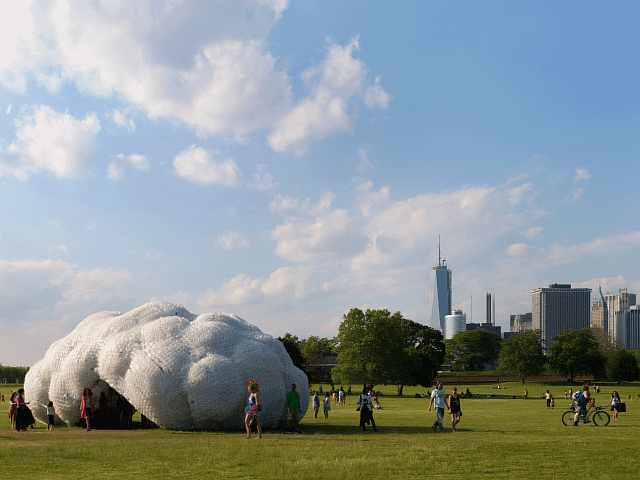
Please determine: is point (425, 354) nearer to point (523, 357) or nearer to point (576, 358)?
point (523, 357)

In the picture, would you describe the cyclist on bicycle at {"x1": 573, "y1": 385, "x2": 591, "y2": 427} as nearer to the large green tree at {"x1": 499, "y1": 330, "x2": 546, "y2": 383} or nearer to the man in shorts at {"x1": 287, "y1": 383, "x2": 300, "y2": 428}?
the man in shorts at {"x1": 287, "y1": 383, "x2": 300, "y2": 428}

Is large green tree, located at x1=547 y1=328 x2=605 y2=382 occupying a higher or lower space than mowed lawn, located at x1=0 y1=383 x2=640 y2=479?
lower

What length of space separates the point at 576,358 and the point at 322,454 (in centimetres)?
9187

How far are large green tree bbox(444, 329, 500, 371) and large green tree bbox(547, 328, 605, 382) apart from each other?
115 ft

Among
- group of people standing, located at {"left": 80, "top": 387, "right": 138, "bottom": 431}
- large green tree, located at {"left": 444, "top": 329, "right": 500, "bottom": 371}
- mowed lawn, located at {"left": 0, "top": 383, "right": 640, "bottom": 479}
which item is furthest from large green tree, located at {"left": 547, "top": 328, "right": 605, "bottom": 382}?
group of people standing, located at {"left": 80, "top": 387, "right": 138, "bottom": 431}

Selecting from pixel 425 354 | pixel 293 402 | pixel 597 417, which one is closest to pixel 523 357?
pixel 425 354

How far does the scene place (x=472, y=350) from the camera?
134m

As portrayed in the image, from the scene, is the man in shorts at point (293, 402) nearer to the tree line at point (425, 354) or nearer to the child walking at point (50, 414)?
the child walking at point (50, 414)

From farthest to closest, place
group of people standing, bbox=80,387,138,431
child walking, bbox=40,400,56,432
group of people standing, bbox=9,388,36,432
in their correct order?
group of people standing, bbox=80,387,138,431, child walking, bbox=40,400,56,432, group of people standing, bbox=9,388,36,432

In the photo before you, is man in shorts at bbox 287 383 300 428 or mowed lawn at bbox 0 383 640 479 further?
man in shorts at bbox 287 383 300 428

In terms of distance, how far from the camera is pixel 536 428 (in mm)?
24469

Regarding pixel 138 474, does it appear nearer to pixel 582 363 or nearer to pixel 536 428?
pixel 536 428

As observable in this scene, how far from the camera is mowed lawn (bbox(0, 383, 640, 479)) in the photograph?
42.2 feet

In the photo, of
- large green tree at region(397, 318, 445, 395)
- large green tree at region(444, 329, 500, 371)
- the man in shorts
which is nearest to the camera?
the man in shorts
